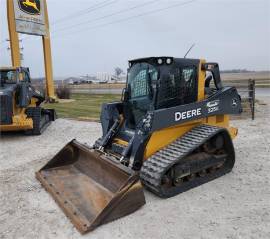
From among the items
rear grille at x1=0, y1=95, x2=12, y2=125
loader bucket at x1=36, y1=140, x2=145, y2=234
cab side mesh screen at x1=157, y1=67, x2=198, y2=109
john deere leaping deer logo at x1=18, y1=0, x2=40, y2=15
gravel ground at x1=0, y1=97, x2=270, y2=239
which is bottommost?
gravel ground at x1=0, y1=97, x2=270, y2=239

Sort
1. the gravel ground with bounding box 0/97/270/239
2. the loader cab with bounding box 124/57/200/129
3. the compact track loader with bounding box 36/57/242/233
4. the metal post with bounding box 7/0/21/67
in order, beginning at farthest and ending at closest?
the metal post with bounding box 7/0/21/67 < the loader cab with bounding box 124/57/200/129 < the compact track loader with bounding box 36/57/242/233 < the gravel ground with bounding box 0/97/270/239

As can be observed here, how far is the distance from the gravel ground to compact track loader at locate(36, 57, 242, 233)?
5.8 inches

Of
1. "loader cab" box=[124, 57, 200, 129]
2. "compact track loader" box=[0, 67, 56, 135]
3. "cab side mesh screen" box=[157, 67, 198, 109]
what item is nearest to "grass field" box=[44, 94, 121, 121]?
"compact track loader" box=[0, 67, 56, 135]

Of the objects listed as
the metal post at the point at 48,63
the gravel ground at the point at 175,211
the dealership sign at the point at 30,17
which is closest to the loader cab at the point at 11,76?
the gravel ground at the point at 175,211

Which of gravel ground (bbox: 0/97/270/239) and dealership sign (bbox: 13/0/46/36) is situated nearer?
gravel ground (bbox: 0/97/270/239)

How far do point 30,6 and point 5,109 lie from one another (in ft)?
42.1

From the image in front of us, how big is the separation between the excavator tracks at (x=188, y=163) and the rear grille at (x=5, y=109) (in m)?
5.64

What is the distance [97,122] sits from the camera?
11414 millimetres

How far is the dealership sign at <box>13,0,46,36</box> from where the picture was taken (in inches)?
739

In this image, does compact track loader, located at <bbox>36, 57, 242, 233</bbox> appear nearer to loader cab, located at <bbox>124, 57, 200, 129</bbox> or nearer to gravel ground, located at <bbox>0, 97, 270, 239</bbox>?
loader cab, located at <bbox>124, 57, 200, 129</bbox>

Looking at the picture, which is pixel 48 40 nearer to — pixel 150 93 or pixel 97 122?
pixel 97 122

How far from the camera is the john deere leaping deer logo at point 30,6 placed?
18984mm

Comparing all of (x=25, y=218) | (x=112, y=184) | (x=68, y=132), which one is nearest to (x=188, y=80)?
(x=112, y=184)

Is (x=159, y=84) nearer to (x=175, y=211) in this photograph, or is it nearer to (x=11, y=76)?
(x=175, y=211)
